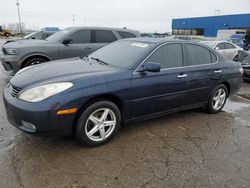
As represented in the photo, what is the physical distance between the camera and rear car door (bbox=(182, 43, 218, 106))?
14.3ft

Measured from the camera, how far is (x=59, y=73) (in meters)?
3.37

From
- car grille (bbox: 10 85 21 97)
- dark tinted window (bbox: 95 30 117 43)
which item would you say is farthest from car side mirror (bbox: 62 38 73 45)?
car grille (bbox: 10 85 21 97)

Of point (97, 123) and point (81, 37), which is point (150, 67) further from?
Result: point (81, 37)

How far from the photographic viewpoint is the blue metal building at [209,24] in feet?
153

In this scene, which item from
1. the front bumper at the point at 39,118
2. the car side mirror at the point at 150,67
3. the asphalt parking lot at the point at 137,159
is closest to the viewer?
the asphalt parking lot at the point at 137,159

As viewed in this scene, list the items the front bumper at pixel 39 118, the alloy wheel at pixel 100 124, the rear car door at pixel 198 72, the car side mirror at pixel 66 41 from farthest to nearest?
the car side mirror at pixel 66 41 → the rear car door at pixel 198 72 → the alloy wheel at pixel 100 124 → the front bumper at pixel 39 118

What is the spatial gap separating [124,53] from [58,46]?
3470 mm

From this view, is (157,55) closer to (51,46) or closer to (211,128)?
(211,128)

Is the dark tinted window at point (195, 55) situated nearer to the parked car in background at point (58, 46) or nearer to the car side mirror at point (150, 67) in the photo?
the car side mirror at point (150, 67)

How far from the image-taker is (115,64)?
383 centimetres

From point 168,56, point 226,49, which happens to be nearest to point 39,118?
point 168,56

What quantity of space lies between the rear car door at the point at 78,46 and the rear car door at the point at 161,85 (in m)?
3.74

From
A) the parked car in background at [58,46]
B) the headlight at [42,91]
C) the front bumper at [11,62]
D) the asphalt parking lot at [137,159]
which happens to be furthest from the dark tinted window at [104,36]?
the headlight at [42,91]

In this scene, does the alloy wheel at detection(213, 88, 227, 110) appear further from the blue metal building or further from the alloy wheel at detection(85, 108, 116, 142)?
the blue metal building
